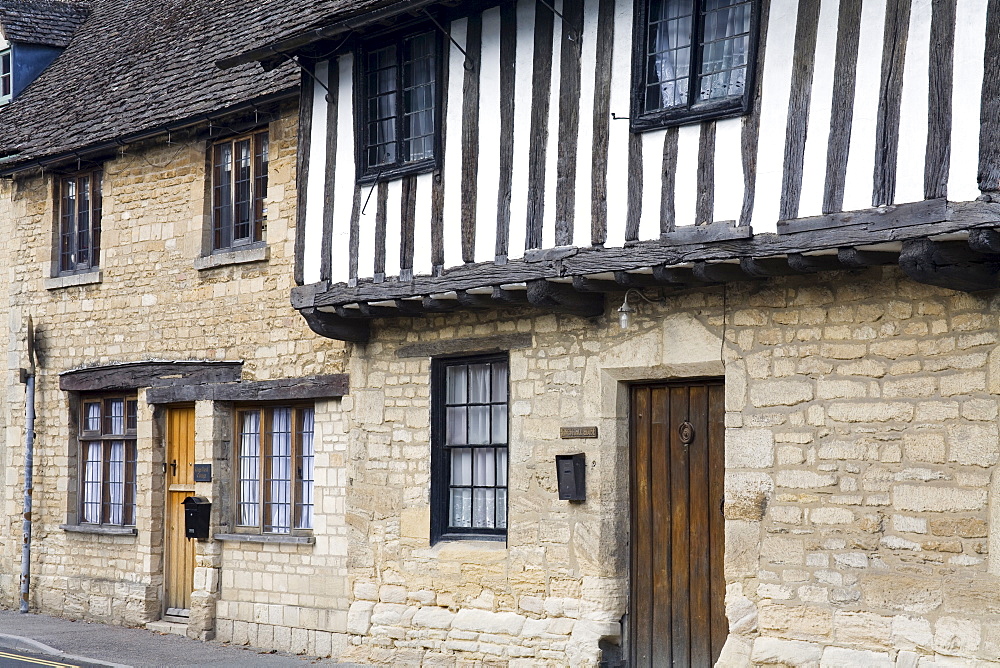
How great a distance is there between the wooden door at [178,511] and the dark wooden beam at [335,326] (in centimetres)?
296

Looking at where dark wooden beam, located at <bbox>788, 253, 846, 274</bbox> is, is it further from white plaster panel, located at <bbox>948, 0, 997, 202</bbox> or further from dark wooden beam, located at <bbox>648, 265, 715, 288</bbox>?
white plaster panel, located at <bbox>948, 0, 997, 202</bbox>

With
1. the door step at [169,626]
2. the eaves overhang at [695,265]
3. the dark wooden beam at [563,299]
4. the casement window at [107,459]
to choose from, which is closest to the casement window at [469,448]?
the eaves overhang at [695,265]

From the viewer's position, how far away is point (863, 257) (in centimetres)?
773

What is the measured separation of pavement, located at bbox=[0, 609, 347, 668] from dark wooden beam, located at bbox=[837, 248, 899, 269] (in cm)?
587

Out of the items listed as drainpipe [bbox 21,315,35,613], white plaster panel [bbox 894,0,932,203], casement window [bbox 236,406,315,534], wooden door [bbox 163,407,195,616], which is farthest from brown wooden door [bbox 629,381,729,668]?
drainpipe [bbox 21,315,35,613]

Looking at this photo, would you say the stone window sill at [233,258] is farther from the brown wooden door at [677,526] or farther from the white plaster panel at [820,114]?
the white plaster panel at [820,114]

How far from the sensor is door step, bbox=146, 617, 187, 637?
13023 millimetres

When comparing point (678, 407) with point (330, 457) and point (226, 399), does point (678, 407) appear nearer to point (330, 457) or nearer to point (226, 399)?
point (330, 457)

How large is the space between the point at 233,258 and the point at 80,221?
10.3 ft

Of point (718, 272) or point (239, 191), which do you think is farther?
point (239, 191)

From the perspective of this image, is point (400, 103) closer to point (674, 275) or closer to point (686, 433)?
point (674, 275)

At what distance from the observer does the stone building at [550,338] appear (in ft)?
25.3

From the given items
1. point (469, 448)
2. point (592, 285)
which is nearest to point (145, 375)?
point (469, 448)

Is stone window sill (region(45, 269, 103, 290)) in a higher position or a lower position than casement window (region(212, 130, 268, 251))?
lower
